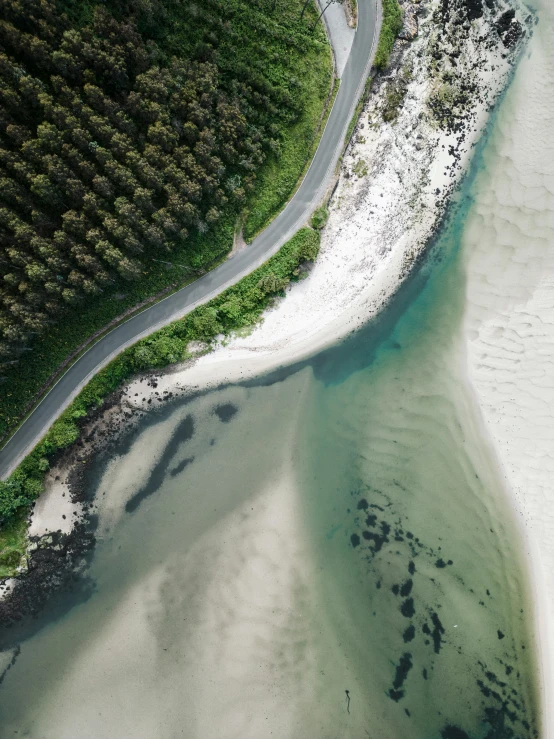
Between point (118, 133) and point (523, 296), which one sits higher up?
point (523, 296)

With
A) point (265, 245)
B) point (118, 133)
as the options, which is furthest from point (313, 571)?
point (118, 133)

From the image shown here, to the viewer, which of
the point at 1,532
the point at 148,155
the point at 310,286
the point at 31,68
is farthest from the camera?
the point at 310,286

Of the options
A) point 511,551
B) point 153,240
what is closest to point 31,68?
point 153,240

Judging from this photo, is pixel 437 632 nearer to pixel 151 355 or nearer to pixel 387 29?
pixel 151 355

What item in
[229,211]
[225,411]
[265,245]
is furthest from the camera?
[265,245]

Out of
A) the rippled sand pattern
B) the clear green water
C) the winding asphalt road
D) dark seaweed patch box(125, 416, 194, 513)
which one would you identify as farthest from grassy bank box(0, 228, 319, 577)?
the rippled sand pattern

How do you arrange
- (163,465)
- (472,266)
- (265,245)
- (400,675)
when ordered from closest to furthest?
(400,675)
(163,465)
(265,245)
(472,266)

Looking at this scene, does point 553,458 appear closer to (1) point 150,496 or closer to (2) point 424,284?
(2) point 424,284
